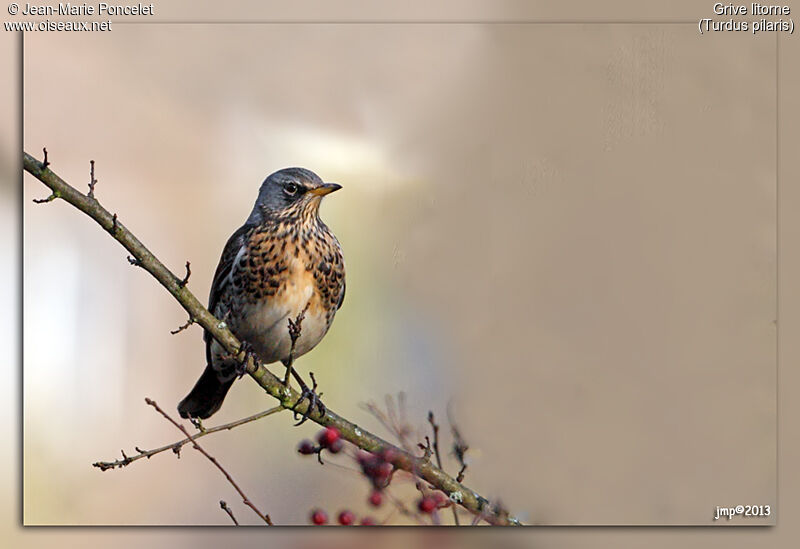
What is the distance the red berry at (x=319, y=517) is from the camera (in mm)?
3197

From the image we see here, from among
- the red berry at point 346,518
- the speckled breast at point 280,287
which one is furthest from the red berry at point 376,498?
the speckled breast at point 280,287

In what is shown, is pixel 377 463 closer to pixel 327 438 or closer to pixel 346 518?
pixel 327 438

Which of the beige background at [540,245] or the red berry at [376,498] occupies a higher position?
the beige background at [540,245]

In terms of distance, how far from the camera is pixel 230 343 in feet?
9.22

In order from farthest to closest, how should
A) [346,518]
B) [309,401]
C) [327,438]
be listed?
[346,518]
[309,401]
[327,438]

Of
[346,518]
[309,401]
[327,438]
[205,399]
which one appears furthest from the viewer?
[205,399]

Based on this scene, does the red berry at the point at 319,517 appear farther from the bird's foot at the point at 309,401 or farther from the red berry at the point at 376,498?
the bird's foot at the point at 309,401

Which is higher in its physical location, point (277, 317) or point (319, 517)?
point (277, 317)

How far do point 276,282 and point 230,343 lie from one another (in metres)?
0.33

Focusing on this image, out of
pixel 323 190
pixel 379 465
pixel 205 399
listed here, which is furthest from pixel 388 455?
pixel 323 190

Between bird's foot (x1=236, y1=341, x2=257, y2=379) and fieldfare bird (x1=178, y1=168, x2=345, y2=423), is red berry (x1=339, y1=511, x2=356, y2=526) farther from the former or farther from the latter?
bird's foot (x1=236, y1=341, x2=257, y2=379)

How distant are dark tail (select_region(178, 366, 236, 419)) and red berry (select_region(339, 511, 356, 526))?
56cm

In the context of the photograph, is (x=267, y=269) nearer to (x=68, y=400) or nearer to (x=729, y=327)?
(x=68, y=400)

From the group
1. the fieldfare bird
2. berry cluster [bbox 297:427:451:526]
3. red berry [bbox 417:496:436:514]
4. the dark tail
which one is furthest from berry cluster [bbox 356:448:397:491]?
the dark tail
